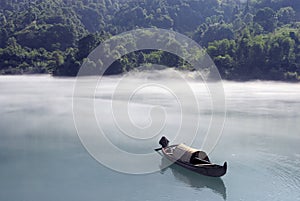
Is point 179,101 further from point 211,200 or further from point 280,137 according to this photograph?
point 211,200

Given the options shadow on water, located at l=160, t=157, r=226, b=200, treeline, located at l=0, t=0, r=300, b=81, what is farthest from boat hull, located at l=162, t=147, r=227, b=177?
treeline, located at l=0, t=0, r=300, b=81

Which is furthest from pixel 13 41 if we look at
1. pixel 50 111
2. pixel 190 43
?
pixel 50 111

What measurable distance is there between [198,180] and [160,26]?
82.1m

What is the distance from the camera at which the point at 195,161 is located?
1706cm

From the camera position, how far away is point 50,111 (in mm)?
32406

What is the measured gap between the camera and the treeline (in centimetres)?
5528

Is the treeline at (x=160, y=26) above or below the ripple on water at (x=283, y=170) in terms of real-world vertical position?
above

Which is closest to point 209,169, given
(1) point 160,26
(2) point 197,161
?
(2) point 197,161

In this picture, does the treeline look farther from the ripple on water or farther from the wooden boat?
the wooden boat

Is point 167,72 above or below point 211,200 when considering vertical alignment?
above

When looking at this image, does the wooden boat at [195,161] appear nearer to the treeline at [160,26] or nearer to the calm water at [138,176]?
the calm water at [138,176]

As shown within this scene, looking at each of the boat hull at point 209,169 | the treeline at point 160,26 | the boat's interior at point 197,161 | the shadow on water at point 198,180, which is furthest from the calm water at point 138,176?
the treeline at point 160,26

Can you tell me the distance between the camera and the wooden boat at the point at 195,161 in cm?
1603

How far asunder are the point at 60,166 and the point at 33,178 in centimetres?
164
